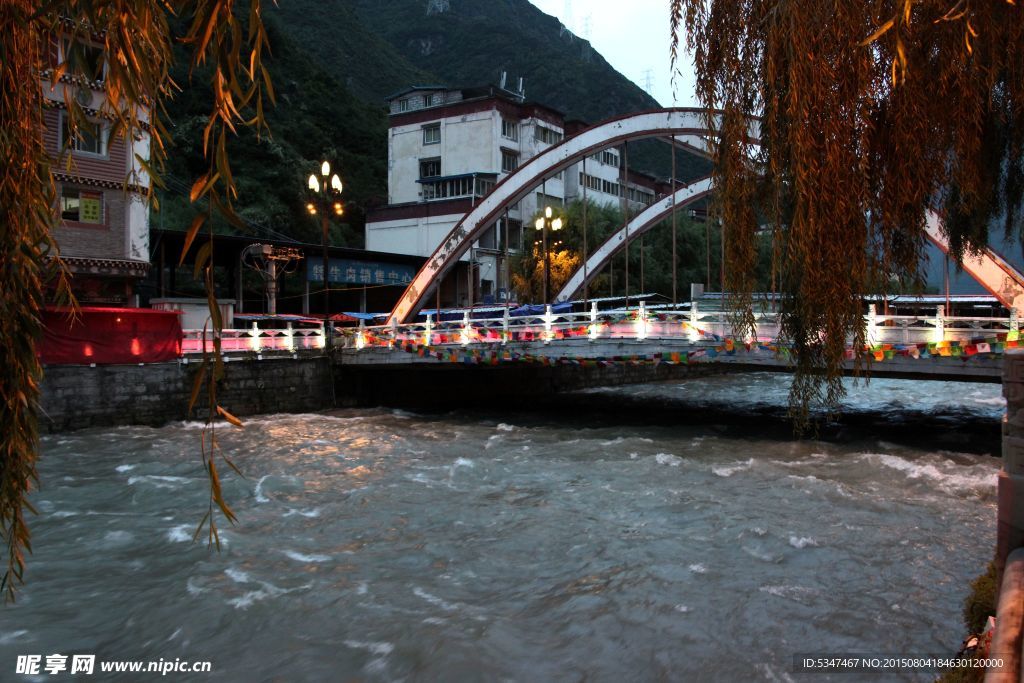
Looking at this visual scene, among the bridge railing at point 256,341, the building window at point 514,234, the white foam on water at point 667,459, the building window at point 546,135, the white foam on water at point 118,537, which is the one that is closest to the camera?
the white foam on water at point 118,537

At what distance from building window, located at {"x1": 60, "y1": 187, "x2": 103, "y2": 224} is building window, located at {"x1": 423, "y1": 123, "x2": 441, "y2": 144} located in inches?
1119

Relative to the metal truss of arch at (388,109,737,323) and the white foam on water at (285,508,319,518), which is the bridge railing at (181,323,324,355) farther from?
the white foam on water at (285,508,319,518)

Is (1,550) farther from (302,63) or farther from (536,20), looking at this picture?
(536,20)

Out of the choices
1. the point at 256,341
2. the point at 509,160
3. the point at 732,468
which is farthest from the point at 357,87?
the point at 732,468

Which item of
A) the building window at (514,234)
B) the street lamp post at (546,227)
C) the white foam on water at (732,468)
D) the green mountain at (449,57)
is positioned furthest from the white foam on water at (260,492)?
the green mountain at (449,57)

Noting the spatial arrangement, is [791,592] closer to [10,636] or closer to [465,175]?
[10,636]

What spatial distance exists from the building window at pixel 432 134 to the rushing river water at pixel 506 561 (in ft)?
119

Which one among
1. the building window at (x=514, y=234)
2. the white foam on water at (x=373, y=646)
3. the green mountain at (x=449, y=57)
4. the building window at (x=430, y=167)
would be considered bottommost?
the white foam on water at (x=373, y=646)

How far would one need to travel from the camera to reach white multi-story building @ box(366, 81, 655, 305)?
43.6 meters

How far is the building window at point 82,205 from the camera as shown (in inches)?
866

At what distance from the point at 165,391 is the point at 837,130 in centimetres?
1817

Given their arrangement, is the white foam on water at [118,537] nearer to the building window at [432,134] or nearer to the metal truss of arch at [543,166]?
the metal truss of arch at [543,166]

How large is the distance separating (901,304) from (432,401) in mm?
22272

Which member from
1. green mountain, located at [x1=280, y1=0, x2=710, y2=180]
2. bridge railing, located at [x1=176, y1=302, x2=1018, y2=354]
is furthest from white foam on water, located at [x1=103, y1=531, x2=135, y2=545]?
green mountain, located at [x1=280, y1=0, x2=710, y2=180]
